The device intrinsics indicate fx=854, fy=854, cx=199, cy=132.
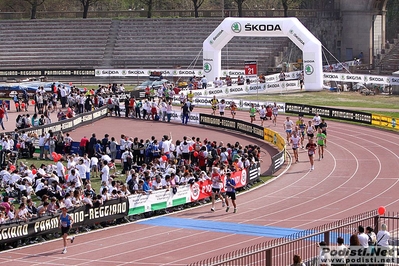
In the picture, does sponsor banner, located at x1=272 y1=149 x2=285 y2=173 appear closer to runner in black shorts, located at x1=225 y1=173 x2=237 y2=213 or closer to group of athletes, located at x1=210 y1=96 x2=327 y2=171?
group of athletes, located at x1=210 y1=96 x2=327 y2=171

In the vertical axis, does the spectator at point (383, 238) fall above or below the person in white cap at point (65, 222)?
above

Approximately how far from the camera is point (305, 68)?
6303 centimetres

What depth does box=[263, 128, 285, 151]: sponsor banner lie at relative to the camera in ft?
132

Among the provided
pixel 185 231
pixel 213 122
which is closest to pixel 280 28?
pixel 213 122

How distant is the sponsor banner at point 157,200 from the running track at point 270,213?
1.60 feet

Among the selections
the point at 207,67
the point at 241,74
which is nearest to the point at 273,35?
the point at 207,67

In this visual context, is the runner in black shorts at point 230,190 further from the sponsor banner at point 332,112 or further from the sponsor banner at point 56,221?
the sponsor banner at point 332,112

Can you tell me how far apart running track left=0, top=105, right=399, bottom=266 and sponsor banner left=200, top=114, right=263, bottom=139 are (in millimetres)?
1096

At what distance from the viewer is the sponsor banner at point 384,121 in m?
46.8

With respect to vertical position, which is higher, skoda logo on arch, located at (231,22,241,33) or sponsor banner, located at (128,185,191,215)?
skoda logo on arch, located at (231,22,241,33)

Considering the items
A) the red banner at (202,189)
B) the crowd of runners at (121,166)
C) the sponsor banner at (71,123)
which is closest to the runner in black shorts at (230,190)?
the crowd of runners at (121,166)

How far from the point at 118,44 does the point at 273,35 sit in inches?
856

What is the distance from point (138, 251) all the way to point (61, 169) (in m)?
9.23

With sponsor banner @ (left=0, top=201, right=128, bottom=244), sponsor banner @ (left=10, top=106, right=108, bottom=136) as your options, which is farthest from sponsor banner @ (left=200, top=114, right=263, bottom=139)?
sponsor banner @ (left=0, top=201, right=128, bottom=244)
